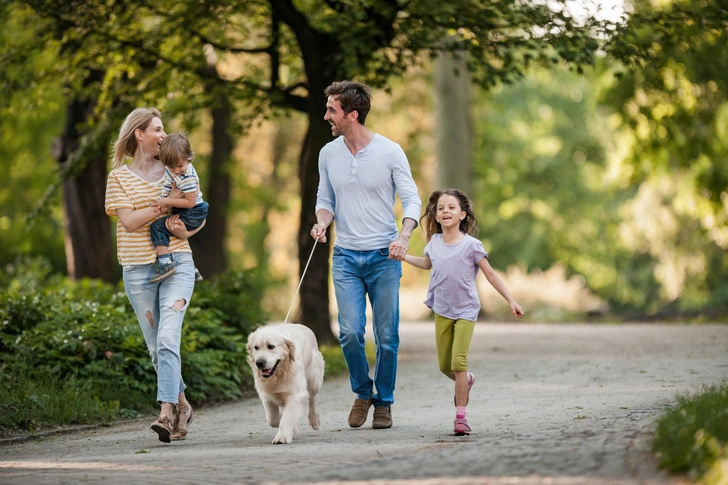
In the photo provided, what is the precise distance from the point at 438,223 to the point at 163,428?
2626 millimetres

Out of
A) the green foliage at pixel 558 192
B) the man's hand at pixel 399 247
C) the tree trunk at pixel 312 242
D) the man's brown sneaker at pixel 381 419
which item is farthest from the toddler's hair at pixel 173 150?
the green foliage at pixel 558 192

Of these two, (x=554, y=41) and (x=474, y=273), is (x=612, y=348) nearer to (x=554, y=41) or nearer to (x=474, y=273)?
(x=554, y=41)

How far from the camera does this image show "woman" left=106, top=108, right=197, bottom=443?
25.7ft

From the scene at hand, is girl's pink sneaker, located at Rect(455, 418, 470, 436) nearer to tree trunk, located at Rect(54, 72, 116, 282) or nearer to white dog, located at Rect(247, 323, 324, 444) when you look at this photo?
white dog, located at Rect(247, 323, 324, 444)

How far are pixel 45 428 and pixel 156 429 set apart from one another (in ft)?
6.72

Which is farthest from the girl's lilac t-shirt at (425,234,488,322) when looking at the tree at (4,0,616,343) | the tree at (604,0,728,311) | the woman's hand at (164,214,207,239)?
the tree at (604,0,728,311)

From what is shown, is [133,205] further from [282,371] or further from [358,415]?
[358,415]

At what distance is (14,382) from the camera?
984 centimetres

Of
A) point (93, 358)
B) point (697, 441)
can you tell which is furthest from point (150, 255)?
point (697, 441)

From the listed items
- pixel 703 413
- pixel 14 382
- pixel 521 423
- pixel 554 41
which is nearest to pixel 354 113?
pixel 521 423

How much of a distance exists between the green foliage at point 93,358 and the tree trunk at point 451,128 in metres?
13.4

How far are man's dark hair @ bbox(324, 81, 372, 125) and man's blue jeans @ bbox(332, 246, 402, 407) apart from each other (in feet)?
3.62

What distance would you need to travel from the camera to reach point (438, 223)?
8.26 metres

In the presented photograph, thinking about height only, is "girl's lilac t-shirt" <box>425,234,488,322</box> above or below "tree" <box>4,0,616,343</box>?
below
